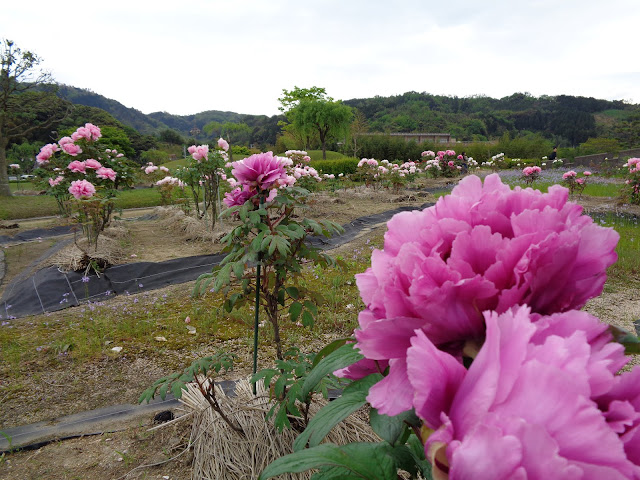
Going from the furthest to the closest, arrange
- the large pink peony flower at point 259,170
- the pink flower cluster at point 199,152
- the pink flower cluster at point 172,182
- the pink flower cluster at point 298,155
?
the pink flower cluster at point 298,155, the pink flower cluster at point 172,182, the pink flower cluster at point 199,152, the large pink peony flower at point 259,170

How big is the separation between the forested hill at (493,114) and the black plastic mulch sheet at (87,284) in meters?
53.6

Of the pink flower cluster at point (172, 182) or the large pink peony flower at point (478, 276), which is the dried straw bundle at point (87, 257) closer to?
the pink flower cluster at point (172, 182)

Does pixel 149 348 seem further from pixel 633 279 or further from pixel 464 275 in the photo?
pixel 633 279

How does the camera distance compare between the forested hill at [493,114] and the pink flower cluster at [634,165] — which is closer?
the pink flower cluster at [634,165]

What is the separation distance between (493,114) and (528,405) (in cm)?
7559

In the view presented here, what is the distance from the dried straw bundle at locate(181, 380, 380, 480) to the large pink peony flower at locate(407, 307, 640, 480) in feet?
4.38

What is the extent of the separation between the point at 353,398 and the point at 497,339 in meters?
0.30

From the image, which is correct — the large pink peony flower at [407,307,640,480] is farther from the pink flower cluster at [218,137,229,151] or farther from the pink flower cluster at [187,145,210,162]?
the pink flower cluster at [187,145,210,162]

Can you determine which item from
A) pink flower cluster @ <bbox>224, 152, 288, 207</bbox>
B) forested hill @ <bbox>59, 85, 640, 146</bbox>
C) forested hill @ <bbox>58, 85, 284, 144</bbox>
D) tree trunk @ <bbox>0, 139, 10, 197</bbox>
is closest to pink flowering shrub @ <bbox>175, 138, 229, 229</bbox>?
pink flower cluster @ <bbox>224, 152, 288, 207</bbox>

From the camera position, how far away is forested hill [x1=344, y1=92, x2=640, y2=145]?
196 ft

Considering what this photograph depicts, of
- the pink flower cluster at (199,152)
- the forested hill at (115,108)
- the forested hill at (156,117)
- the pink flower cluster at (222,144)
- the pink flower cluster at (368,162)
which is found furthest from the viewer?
the forested hill at (115,108)

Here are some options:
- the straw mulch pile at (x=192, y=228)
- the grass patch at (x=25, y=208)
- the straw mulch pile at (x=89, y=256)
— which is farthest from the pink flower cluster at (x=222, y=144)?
the grass patch at (x=25, y=208)

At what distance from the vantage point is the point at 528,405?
27 cm

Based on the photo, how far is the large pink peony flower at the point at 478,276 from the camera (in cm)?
37
